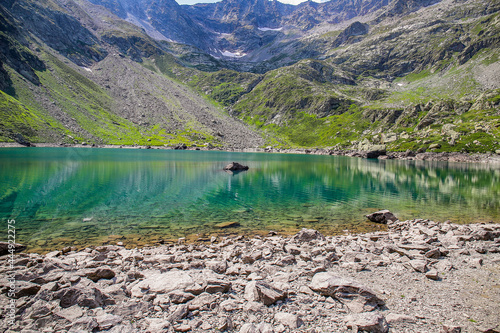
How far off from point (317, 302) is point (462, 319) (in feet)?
17.7

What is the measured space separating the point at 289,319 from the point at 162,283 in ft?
19.0

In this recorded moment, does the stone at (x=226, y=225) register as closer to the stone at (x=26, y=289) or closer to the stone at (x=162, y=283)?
the stone at (x=162, y=283)

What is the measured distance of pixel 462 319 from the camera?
9.19 meters

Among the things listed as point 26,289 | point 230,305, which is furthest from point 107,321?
point 230,305

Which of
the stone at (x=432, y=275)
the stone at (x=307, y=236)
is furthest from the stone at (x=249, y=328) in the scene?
the stone at (x=307, y=236)

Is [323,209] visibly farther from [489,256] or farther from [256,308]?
[256,308]

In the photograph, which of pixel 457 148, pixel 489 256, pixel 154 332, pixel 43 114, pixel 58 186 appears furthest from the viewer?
pixel 43 114

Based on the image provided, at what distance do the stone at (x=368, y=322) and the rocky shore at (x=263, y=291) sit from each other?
35mm

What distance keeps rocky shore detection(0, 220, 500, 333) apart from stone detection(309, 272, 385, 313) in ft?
0.13

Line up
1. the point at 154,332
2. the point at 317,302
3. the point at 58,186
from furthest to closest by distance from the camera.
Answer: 1. the point at 58,186
2. the point at 317,302
3. the point at 154,332

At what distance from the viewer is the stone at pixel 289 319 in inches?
336

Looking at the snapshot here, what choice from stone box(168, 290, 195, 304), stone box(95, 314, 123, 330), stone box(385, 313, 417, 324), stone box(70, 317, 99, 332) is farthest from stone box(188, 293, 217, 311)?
stone box(385, 313, 417, 324)

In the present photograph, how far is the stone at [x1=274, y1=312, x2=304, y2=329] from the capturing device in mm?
8531

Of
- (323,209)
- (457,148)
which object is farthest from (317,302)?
(457,148)
